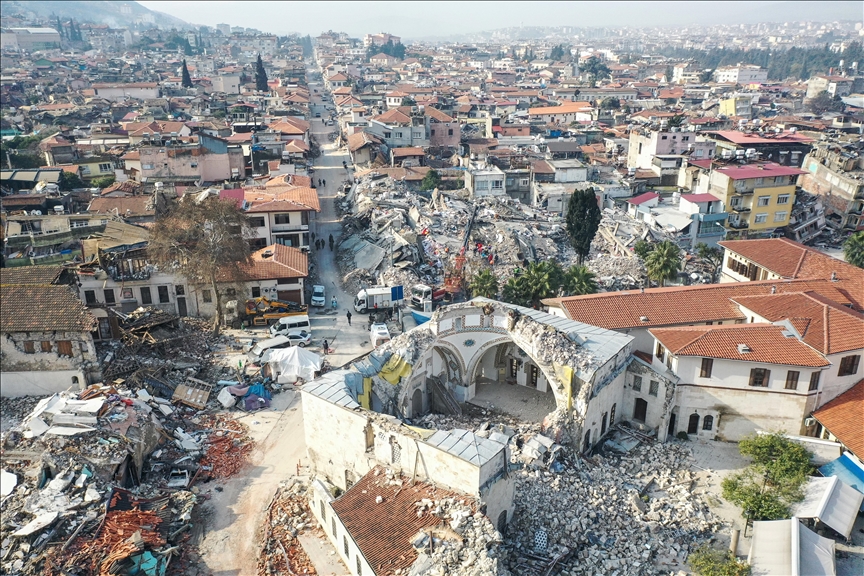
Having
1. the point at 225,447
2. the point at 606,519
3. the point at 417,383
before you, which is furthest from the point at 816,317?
the point at 225,447

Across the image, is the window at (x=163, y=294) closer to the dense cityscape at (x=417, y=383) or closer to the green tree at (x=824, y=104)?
the dense cityscape at (x=417, y=383)

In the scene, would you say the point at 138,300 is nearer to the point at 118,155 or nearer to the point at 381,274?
the point at 381,274

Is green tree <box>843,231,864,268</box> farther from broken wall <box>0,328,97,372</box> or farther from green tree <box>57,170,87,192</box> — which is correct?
green tree <box>57,170,87,192</box>

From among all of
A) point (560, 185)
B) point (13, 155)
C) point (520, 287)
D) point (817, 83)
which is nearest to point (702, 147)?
point (560, 185)

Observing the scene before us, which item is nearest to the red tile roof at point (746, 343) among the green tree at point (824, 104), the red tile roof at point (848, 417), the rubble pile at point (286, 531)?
the red tile roof at point (848, 417)

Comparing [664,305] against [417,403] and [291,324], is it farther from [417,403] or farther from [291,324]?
[291,324]

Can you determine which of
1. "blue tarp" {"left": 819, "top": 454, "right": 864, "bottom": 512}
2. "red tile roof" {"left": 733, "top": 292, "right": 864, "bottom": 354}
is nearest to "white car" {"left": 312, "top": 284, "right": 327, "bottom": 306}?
"red tile roof" {"left": 733, "top": 292, "right": 864, "bottom": 354}
